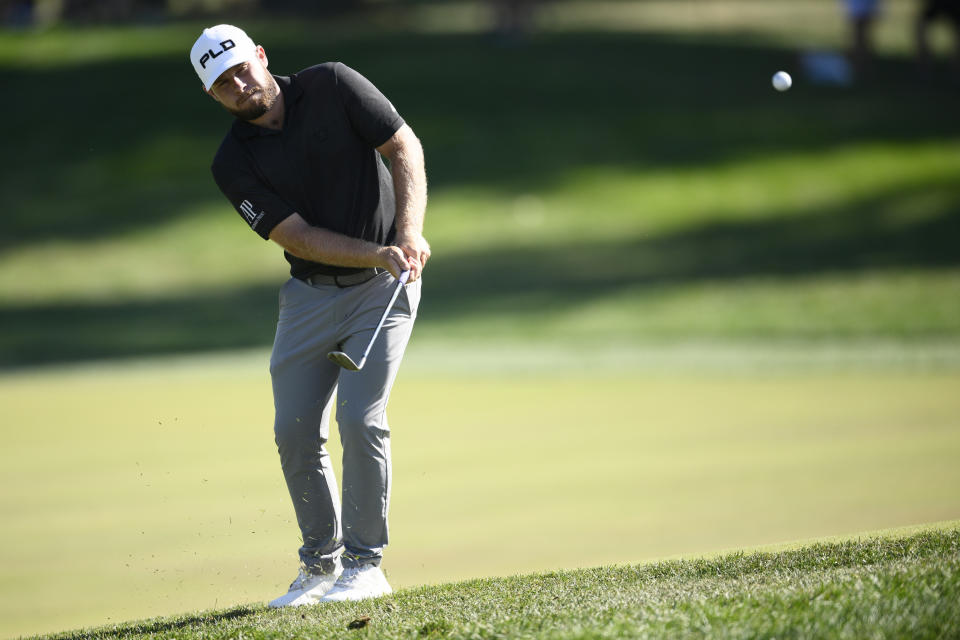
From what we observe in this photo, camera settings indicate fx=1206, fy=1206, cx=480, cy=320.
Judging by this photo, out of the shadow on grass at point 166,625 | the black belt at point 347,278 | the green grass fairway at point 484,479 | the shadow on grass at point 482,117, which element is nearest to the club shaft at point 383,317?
the black belt at point 347,278

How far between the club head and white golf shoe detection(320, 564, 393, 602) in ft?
2.49

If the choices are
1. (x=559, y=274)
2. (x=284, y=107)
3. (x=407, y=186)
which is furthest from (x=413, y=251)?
(x=559, y=274)

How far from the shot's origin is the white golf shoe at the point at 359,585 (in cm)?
446

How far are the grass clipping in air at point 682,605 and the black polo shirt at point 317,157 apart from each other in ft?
4.47

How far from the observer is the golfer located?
4.49 m

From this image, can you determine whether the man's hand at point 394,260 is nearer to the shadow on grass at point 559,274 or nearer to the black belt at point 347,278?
the black belt at point 347,278

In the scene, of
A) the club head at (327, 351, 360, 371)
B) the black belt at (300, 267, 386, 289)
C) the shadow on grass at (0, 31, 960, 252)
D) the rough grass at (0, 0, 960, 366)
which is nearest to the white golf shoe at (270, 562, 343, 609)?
the club head at (327, 351, 360, 371)

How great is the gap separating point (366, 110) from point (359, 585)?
5.84 feet

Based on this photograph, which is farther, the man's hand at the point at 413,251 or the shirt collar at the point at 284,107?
the shirt collar at the point at 284,107

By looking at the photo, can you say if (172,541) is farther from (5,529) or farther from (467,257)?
(467,257)

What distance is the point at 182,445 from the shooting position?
8.88m

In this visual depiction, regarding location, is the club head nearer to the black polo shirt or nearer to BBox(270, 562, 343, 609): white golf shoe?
the black polo shirt

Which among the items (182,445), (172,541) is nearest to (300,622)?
(172,541)

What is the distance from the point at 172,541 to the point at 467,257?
46.3 ft
